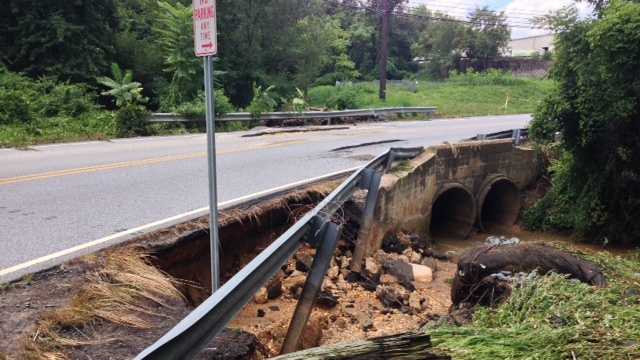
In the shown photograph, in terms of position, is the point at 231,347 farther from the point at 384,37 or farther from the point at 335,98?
the point at 384,37

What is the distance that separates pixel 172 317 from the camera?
A: 3.54 meters

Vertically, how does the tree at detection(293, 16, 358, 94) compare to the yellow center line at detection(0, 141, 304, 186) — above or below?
above

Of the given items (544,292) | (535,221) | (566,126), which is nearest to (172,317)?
(544,292)

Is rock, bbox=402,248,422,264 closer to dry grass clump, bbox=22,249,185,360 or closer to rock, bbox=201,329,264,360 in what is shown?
dry grass clump, bbox=22,249,185,360

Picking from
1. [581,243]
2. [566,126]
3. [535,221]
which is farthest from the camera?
[535,221]

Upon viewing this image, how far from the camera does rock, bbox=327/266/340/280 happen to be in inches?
262

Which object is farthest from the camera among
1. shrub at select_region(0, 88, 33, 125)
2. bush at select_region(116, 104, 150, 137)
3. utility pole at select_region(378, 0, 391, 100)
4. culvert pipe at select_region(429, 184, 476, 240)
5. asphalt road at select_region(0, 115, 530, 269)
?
utility pole at select_region(378, 0, 391, 100)

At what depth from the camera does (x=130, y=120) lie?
13477 millimetres

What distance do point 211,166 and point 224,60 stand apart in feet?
59.7

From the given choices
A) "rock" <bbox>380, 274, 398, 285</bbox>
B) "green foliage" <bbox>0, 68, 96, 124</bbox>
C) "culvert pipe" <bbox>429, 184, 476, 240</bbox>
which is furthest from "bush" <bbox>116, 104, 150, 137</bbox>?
"rock" <bbox>380, 274, 398, 285</bbox>

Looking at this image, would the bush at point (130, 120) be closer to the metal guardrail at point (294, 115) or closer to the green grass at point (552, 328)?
the metal guardrail at point (294, 115)

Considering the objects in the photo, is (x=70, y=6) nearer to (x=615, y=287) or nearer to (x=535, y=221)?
(x=535, y=221)

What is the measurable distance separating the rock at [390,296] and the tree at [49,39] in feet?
43.9

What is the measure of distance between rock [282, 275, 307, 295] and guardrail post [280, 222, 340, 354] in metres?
1.82
